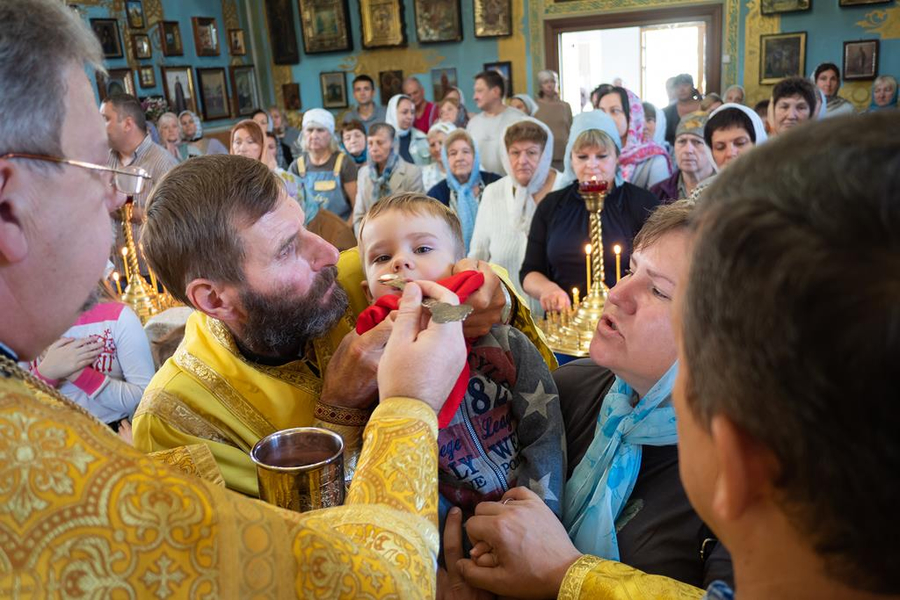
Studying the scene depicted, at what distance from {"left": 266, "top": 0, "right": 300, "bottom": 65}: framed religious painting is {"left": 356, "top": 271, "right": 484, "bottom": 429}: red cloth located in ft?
46.6

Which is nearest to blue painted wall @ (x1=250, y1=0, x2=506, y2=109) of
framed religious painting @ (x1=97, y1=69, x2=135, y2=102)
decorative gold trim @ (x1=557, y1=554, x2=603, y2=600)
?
framed religious painting @ (x1=97, y1=69, x2=135, y2=102)

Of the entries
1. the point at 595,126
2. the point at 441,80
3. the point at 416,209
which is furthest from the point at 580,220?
the point at 441,80

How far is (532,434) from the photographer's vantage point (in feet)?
5.92

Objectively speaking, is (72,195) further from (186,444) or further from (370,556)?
(186,444)

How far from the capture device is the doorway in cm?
1231

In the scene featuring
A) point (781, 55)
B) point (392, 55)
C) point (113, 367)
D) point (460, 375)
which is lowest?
point (113, 367)

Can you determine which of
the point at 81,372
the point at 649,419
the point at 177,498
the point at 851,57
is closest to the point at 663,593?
the point at 649,419

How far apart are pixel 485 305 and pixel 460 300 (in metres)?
0.11

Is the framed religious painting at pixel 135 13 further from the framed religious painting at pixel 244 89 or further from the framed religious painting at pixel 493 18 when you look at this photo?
the framed religious painting at pixel 493 18

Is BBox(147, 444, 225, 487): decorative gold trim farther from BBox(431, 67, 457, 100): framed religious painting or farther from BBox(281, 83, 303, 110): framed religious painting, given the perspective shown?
BBox(281, 83, 303, 110): framed religious painting

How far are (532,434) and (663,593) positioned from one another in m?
0.59

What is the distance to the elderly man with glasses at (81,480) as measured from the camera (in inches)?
31.4

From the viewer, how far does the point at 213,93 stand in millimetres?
13719

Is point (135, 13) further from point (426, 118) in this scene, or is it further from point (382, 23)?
point (426, 118)
